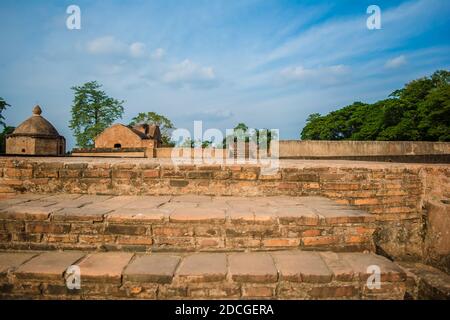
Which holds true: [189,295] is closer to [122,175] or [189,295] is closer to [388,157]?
[122,175]

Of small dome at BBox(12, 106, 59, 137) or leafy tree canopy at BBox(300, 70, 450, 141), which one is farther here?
leafy tree canopy at BBox(300, 70, 450, 141)

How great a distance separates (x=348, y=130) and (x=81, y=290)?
4507 cm

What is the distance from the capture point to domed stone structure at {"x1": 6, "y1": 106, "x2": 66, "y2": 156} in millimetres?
17578

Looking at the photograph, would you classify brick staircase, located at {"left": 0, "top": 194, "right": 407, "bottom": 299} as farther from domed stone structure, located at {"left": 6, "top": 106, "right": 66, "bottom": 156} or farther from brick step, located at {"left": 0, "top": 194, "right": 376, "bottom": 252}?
domed stone structure, located at {"left": 6, "top": 106, "right": 66, "bottom": 156}

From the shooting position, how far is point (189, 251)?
1.84 m

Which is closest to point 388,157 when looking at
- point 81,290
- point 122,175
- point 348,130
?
point 122,175

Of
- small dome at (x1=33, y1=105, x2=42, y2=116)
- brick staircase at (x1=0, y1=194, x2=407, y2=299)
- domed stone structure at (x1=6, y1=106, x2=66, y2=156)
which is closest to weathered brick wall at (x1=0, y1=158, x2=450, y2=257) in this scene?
brick staircase at (x1=0, y1=194, x2=407, y2=299)

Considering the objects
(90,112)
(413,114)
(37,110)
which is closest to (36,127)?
(37,110)

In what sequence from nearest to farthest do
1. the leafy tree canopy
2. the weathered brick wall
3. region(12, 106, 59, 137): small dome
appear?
the weathered brick wall → region(12, 106, 59, 137): small dome → the leafy tree canopy

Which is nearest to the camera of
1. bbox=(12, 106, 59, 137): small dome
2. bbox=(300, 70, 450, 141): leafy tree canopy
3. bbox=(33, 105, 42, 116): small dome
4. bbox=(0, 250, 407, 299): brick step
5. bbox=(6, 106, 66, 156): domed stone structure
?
bbox=(0, 250, 407, 299): brick step

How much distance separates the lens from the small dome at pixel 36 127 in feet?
58.8

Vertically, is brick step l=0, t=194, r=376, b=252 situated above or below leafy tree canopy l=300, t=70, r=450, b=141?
below

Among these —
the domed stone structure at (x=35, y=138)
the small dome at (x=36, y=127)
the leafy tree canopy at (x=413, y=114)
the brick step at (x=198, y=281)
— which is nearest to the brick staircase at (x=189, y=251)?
the brick step at (x=198, y=281)

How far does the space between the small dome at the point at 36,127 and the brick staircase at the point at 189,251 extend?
65.6 feet
